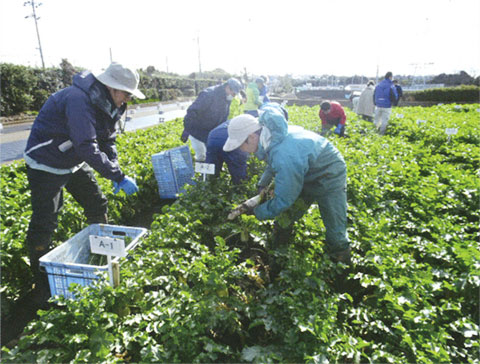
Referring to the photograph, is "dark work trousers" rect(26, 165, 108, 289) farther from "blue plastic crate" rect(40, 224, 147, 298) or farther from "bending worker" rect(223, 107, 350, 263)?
"bending worker" rect(223, 107, 350, 263)

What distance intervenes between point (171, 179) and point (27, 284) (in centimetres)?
264

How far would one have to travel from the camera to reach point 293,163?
252cm

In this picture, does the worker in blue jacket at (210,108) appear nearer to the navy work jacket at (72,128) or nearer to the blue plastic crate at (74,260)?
the navy work jacket at (72,128)

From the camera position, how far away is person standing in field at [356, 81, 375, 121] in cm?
1125

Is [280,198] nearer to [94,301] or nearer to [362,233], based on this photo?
[362,233]

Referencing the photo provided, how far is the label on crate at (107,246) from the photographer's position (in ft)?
7.67

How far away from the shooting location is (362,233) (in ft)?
10.6

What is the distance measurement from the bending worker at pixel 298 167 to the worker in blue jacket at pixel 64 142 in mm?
1131

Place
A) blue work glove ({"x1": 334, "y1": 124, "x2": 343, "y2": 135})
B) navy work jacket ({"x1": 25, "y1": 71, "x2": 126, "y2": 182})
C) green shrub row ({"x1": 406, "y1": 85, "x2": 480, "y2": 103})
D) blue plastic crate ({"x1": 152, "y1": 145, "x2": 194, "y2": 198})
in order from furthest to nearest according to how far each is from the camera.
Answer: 1. green shrub row ({"x1": 406, "y1": 85, "x2": 480, "y2": 103})
2. blue work glove ({"x1": 334, "y1": 124, "x2": 343, "y2": 135})
3. blue plastic crate ({"x1": 152, "y1": 145, "x2": 194, "y2": 198})
4. navy work jacket ({"x1": 25, "y1": 71, "x2": 126, "y2": 182})

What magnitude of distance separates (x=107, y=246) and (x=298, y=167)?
1.58 meters

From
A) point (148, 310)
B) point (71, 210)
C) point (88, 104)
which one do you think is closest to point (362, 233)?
point (148, 310)

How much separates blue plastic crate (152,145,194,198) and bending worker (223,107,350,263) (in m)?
2.44

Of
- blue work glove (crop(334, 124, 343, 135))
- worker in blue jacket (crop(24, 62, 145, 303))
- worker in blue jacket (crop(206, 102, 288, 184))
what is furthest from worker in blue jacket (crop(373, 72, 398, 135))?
worker in blue jacket (crop(24, 62, 145, 303))

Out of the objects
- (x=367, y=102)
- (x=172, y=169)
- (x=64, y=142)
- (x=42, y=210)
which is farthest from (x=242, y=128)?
(x=367, y=102)
